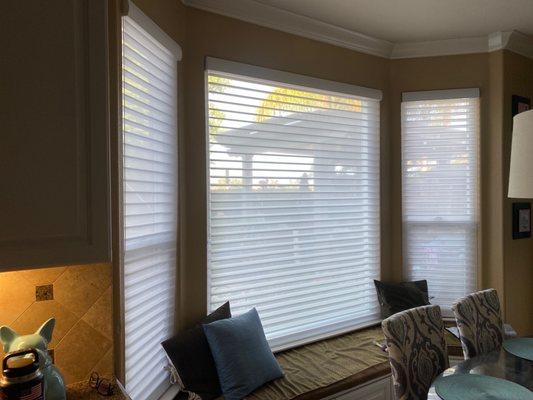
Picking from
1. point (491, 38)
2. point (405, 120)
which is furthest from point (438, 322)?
point (491, 38)

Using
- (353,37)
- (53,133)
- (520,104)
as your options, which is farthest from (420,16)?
(53,133)

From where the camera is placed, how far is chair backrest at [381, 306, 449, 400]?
5.47 feet

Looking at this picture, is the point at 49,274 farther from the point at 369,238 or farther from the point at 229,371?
the point at 369,238

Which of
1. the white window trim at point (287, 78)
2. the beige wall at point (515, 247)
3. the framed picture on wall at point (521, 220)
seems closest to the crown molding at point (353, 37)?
the beige wall at point (515, 247)

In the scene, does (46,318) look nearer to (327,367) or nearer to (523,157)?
(327,367)

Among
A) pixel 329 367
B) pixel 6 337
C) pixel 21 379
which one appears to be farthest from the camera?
pixel 329 367

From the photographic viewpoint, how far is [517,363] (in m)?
1.73

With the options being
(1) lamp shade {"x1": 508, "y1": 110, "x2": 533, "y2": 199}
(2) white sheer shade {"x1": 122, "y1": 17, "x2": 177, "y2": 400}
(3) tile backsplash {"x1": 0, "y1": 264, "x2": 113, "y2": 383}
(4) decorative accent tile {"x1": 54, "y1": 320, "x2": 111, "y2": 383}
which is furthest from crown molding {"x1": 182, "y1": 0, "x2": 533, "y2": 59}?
(4) decorative accent tile {"x1": 54, "y1": 320, "x2": 111, "y2": 383}

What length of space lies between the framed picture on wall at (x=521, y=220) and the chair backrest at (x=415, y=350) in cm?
155

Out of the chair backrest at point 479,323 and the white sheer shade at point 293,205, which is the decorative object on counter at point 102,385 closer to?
the white sheer shade at point 293,205

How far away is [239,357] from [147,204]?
912 millimetres

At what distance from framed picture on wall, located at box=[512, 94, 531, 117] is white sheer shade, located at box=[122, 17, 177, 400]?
2612 mm

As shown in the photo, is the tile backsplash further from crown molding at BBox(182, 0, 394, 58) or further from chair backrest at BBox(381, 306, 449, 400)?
crown molding at BBox(182, 0, 394, 58)

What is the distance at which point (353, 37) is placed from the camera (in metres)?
2.84
